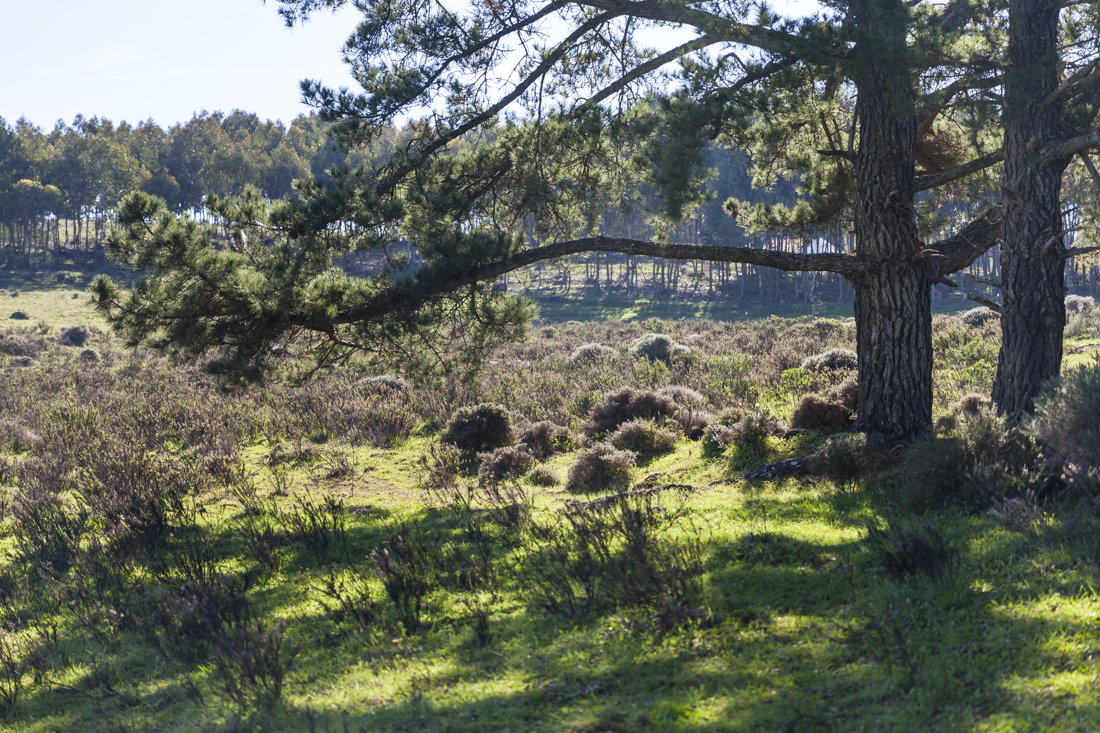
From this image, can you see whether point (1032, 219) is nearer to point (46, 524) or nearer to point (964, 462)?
point (964, 462)

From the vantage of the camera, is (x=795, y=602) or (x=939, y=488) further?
(x=939, y=488)

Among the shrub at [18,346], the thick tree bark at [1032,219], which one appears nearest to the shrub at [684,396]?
the thick tree bark at [1032,219]

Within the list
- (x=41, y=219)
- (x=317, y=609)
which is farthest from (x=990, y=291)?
(x=41, y=219)

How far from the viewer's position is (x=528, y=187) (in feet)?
33.3

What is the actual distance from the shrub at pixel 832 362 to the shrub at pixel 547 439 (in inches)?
250

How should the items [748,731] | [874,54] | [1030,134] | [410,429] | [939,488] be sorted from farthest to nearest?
[410,429] < [1030,134] < [874,54] < [939,488] < [748,731]

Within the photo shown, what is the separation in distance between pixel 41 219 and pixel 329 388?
6311 cm

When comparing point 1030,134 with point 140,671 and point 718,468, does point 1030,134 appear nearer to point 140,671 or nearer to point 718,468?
point 718,468

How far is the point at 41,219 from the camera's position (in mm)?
65188

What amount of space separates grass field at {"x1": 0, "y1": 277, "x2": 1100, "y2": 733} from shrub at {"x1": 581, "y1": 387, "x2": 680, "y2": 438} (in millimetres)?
1646

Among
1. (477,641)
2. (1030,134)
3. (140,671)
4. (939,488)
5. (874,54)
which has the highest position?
(874,54)

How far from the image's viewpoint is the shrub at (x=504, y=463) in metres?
10.5

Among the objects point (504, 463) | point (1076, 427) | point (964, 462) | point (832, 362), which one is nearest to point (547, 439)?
point (504, 463)

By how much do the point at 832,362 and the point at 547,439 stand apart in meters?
7.34
